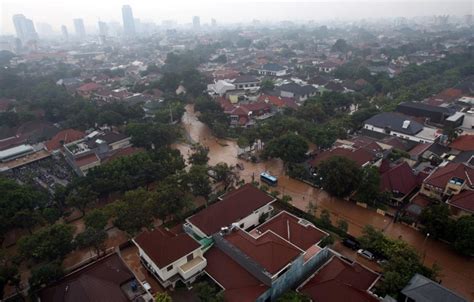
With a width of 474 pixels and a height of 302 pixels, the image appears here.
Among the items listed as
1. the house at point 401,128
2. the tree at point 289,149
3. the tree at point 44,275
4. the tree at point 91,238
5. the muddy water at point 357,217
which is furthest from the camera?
the house at point 401,128

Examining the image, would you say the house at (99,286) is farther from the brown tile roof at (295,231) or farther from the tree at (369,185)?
the tree at (369,185)

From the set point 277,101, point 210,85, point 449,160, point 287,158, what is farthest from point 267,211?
point 210,85

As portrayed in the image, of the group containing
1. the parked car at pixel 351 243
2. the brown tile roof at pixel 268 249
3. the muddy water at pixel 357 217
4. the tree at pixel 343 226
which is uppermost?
the brown tile roof at pixel 268 249

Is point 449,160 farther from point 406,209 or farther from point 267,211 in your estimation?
point 267,211

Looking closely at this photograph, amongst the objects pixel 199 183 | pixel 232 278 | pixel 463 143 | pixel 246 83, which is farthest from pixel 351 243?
pixel 246 83

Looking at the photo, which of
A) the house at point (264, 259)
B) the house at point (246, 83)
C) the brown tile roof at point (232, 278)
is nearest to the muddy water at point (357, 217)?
the house at point (264, 259)

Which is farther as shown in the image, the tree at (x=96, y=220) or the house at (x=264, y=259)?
the tree at (x=96, y=220)

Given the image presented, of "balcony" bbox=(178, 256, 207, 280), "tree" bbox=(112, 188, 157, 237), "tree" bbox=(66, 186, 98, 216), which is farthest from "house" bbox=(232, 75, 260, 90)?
"balcony" bbox=(178, 256, 207, 280)
